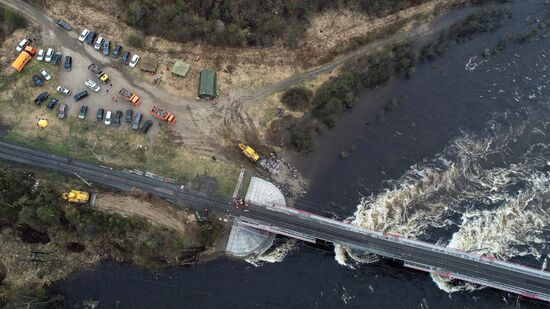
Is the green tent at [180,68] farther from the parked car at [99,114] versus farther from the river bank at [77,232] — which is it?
the river bank at [77,232]

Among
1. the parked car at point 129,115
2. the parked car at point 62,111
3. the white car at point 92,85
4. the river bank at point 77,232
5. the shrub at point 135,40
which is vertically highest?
the shrub at point 135,40

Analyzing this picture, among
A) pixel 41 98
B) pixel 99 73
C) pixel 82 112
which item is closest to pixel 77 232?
pixel 82 112

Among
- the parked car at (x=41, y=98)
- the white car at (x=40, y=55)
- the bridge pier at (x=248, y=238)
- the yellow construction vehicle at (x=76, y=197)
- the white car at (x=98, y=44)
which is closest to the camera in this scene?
the yellow construction vehicle at (x=76, y=197)

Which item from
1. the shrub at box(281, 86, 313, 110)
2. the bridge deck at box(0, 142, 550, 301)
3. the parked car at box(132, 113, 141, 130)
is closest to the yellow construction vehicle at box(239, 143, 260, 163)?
the bridge deck at box(0, 142, 550, 301)

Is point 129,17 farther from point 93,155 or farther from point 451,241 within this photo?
point 451,241

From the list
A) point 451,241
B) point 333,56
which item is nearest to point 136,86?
point 333,56

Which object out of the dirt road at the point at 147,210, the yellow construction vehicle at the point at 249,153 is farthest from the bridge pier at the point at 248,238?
the yellow construction vehicle at the point at 249,153
